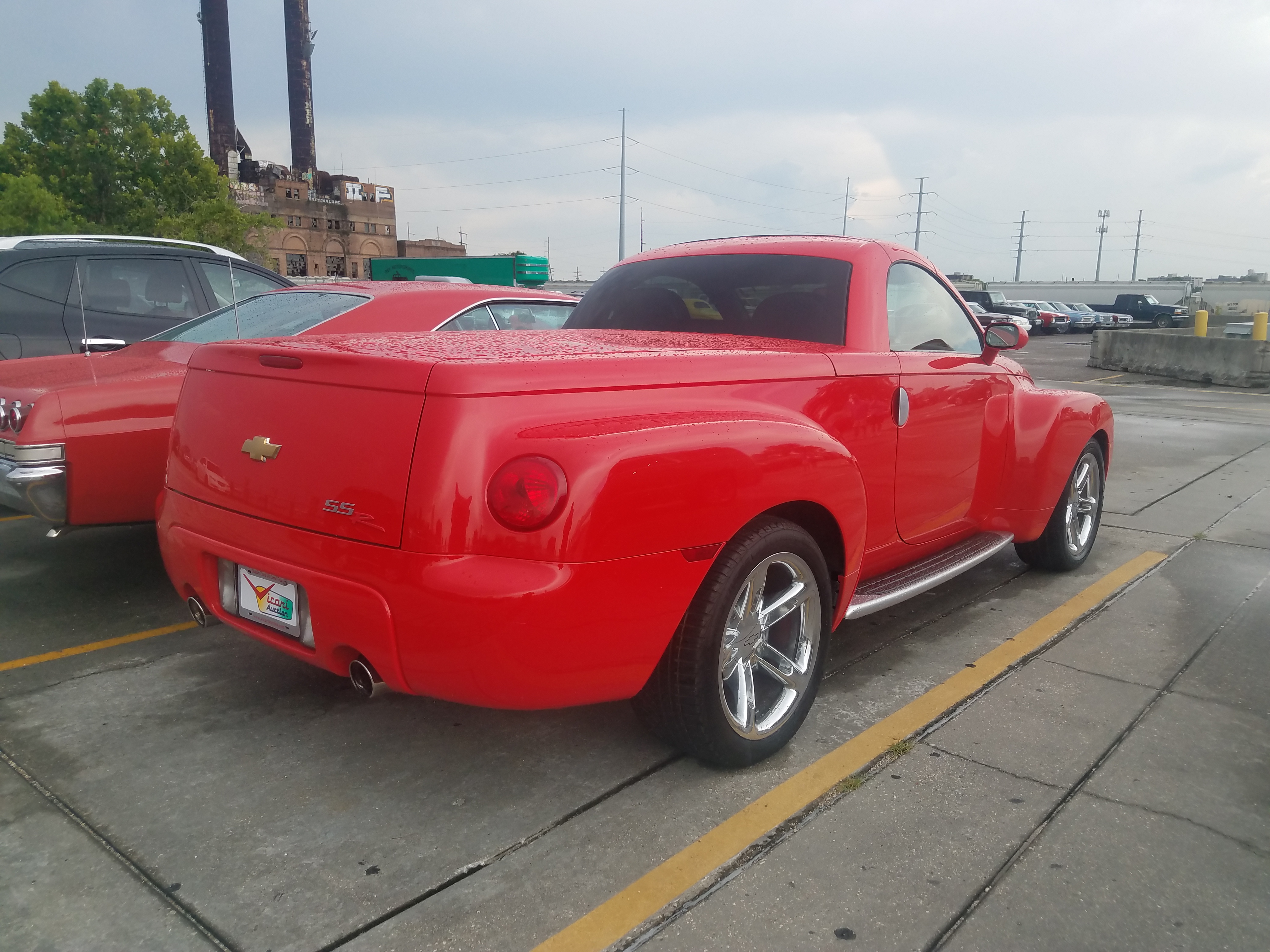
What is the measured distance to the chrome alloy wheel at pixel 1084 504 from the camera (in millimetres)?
4973

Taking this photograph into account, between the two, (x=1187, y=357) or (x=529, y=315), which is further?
(x=1187, y=357)

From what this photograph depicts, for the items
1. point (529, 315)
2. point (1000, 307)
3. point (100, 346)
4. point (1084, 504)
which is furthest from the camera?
point (1000, 307)

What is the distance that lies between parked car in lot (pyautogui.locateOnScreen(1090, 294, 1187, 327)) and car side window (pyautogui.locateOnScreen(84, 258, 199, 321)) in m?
56.8

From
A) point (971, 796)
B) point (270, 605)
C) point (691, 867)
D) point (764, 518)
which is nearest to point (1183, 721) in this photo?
point (971, 796)

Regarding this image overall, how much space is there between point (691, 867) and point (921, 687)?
5.01ft

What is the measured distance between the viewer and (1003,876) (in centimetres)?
236

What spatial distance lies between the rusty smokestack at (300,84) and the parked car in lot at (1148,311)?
224ft

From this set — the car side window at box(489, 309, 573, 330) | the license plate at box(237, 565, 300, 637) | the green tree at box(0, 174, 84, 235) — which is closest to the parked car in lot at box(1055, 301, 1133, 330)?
the green tree at box(0, 174, 84, 235)

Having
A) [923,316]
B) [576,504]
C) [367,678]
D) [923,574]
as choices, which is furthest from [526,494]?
[923,316]

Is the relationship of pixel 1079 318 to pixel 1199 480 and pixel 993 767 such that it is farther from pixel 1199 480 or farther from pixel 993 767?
pixel 993 767

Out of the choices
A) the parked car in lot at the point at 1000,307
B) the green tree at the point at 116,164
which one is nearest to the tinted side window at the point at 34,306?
the green tree at the point at 116,164

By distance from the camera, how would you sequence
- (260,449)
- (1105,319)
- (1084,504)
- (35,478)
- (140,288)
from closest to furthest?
1. (260,449)
2. (35,478)
3. (1084,504)
4. (140,288)
5. (1105,319)

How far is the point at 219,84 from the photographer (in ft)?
265

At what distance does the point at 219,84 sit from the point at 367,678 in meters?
92.5
